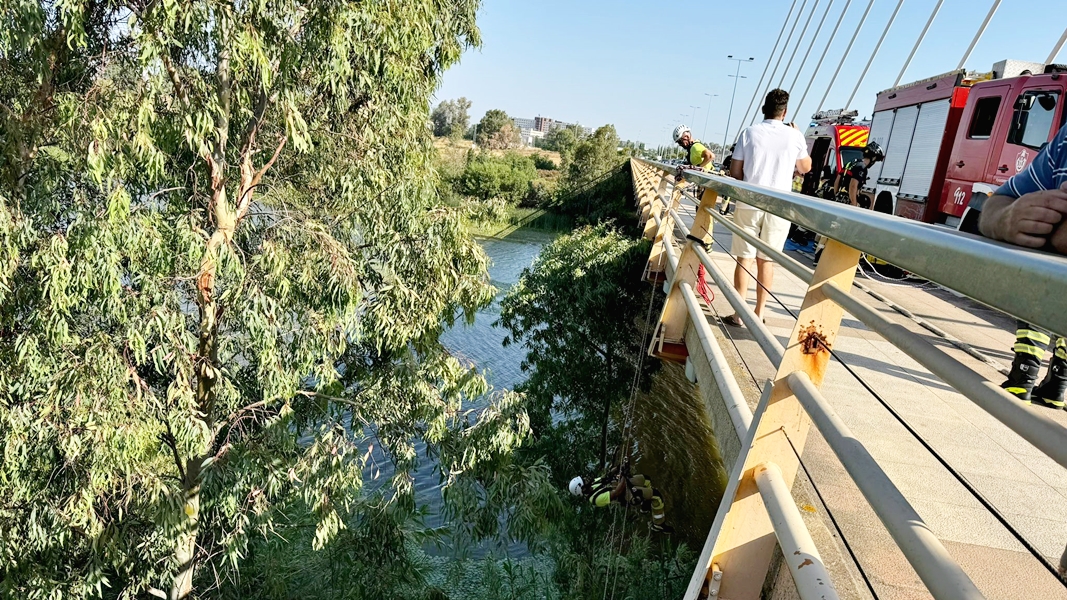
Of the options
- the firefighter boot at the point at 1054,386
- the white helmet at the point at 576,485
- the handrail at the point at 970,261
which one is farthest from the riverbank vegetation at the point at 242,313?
the handrail at the point at 970,261

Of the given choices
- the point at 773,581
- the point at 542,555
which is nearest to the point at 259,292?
the point at 773,581

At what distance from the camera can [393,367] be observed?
6918mm

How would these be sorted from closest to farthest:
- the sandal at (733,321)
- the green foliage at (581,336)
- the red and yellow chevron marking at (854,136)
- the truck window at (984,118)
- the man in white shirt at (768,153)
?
the sandal at (733,321) < the man in white shirt at (768,153) < the truck window at (984,118) < the green foliage at (581,336) < the red and yellow chevron marking at (854,136)

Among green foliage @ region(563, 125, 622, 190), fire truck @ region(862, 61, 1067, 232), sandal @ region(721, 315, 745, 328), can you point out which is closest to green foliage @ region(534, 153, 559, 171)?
green foliage @ region(563, 125, 622, 190)

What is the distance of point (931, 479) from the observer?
7.98ft

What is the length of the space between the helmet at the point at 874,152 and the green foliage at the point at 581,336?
13.5 feet

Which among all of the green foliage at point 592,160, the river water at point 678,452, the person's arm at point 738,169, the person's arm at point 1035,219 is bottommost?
the river water at point 678,452

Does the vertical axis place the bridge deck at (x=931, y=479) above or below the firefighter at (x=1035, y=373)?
below

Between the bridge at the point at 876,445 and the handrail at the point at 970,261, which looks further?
the bridge at the point at 876,445

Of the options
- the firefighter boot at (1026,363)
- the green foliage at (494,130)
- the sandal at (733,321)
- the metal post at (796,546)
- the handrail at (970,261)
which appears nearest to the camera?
the handrail at (970,261)

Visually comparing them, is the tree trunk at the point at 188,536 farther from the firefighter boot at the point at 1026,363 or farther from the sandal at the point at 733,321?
A: the firefighter boot at the point at 1026,363

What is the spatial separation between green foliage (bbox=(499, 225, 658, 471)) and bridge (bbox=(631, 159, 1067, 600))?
6.17 meters

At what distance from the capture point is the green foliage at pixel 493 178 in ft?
152

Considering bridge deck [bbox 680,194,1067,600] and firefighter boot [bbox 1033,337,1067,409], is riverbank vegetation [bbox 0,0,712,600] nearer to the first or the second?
bridge deck [bbox 680,194,1067,600]
